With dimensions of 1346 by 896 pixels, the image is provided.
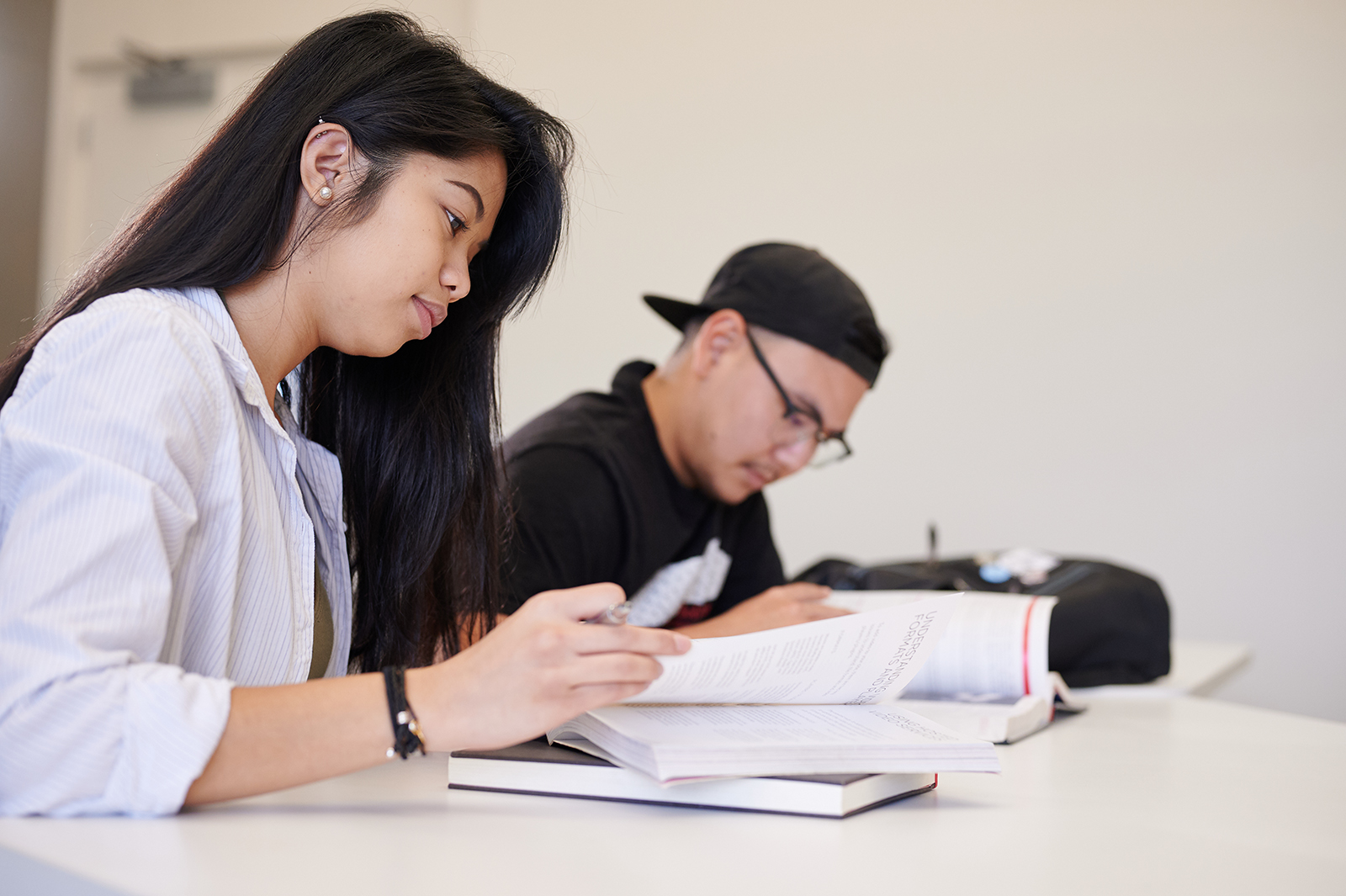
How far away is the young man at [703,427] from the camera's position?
1.48m

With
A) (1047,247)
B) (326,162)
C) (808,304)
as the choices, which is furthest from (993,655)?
(1047,247)

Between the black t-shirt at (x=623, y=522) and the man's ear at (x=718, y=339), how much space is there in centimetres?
11

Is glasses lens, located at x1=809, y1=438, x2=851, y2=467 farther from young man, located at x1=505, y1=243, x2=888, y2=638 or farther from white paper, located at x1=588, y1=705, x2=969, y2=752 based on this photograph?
white paper, located at x1=588, y1=705, x2=969, y2=752

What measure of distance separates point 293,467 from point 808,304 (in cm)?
89

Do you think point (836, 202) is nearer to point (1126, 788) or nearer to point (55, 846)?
point (1126, 788)

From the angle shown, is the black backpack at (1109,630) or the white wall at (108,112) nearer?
the black backpack at (1109,630)

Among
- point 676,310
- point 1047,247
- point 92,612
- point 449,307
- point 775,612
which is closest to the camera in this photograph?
point 92,612

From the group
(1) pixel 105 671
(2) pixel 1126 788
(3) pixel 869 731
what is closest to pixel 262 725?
(1) pixel 105 671

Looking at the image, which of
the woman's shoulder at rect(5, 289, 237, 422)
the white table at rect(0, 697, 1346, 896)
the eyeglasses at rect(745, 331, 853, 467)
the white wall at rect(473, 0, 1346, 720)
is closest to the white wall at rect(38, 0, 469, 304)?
the white wall at rect(473, 0, 1346, 720)

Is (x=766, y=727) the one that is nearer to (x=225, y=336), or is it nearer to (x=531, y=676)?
(x=531, y=676)

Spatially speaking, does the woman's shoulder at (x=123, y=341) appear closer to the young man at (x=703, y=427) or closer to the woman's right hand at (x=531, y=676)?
the woman's right hand at (x=531, y=676)

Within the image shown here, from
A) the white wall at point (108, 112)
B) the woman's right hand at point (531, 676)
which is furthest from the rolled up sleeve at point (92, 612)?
the white wall at point (108, 112)

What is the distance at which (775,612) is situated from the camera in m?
1.31

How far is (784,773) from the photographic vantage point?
0.68 metres
